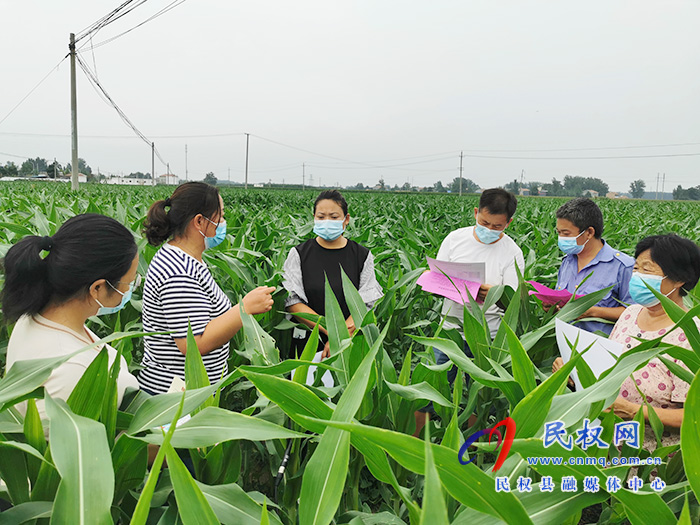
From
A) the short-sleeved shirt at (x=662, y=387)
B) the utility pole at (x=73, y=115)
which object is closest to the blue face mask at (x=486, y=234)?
the short-sleeved shirt at (x=662, y=387)

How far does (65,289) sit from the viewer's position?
1.29 metres

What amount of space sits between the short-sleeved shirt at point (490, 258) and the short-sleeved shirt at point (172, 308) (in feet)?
4.58

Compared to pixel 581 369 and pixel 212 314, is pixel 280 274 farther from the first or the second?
pixel 581 369

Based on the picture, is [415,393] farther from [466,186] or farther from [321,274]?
[466,186]

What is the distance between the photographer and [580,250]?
2.62 metres

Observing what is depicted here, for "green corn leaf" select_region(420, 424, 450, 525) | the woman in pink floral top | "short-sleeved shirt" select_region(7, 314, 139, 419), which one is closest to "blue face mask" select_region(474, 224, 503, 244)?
the woman in pink floral top

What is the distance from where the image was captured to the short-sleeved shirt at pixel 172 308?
1.73 m

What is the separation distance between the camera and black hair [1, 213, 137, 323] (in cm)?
124

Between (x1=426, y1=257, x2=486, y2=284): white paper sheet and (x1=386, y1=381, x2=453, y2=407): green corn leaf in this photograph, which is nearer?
(x1=386, y1=381, x2=453, y2=407): green corn leaf

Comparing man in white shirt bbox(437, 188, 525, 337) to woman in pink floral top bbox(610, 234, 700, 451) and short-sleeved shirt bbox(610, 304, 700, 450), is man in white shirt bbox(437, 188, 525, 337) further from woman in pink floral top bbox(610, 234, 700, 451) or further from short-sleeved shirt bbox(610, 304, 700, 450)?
short-sleeved shirt bbox(610, 304, 700, 450)

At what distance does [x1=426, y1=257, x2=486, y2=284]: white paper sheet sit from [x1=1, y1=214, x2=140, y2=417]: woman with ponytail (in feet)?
4.87

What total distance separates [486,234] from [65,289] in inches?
86.0

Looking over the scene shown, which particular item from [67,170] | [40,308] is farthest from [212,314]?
[67,170]

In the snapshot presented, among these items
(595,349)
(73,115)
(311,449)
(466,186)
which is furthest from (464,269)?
(466,186)
